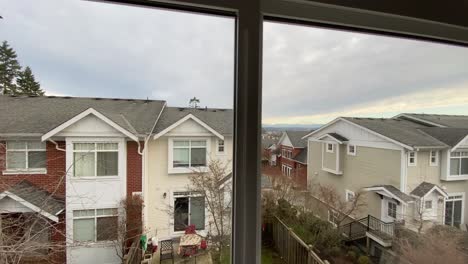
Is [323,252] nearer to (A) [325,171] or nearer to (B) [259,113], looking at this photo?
(A) [325,171]

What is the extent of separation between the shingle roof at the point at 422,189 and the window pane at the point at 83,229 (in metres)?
1.05

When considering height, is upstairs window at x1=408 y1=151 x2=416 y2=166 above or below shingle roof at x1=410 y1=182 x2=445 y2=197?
above

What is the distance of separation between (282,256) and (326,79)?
0.60 meters

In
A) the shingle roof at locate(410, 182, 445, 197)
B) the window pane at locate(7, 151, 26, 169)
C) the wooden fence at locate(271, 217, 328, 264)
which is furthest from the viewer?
the shingle roof at locate(410, 182, 445, 197)

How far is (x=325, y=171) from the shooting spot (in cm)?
94

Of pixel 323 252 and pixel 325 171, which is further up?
pixel 325 171

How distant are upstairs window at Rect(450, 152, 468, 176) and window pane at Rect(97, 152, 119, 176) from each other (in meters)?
1.18

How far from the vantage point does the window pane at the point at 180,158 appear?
31.9 inches

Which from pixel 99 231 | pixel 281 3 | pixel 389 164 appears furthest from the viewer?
pixel 389 164

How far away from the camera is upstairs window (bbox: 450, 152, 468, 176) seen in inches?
41.8

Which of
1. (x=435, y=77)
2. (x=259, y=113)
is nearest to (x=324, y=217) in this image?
(x=259, y=113)

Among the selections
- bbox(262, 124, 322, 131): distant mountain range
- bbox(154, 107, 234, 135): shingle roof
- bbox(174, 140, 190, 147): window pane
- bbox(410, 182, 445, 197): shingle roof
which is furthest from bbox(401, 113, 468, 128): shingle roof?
bbox(174, 140, 190, 147): window pane

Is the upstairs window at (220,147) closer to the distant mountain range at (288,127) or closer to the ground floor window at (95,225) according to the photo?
the distant mountain range at (288,127)

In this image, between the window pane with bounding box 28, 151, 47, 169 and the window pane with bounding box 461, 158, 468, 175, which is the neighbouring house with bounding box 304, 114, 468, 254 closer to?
the window pane with bounding box 461, 158, 468, 175
